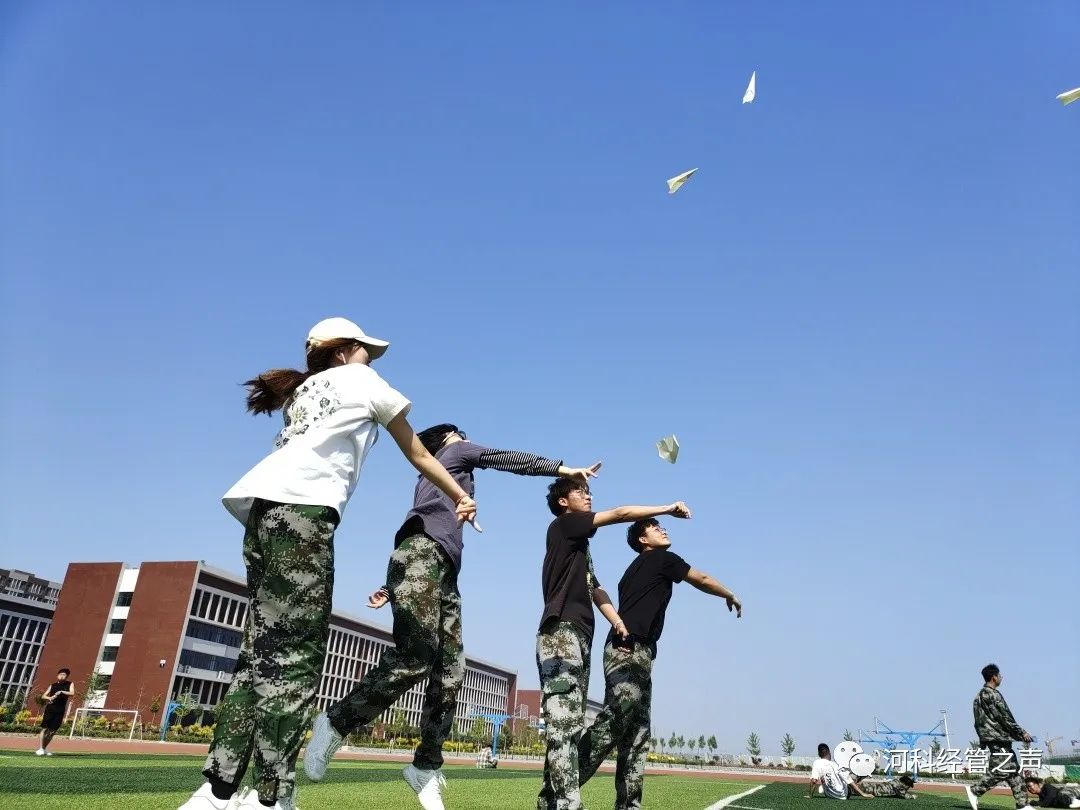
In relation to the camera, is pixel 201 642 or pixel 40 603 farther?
pixel 40 603

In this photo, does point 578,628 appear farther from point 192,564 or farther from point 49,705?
point 192,564

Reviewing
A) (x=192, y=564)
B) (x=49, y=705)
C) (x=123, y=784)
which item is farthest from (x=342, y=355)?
(x=192, y=564)

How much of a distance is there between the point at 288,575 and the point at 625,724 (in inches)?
118

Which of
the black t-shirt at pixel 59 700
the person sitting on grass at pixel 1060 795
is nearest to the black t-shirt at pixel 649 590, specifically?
the person sitting on grass at pixel 1060 795

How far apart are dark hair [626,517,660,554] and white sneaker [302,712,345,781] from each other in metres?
2.67

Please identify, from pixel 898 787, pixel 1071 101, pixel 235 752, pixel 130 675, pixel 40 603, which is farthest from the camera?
pixel 40 603

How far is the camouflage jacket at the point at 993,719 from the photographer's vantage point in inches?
390

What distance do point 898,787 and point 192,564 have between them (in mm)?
83793

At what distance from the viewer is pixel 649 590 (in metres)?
5.41

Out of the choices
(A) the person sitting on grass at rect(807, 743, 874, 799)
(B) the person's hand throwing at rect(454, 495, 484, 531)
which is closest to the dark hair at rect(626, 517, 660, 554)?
(B) the person's hand throwing at rect(454, 495, 484, 531)

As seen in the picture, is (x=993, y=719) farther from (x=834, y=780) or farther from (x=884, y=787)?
(x=884, y=787)

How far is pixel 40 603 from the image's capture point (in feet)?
306

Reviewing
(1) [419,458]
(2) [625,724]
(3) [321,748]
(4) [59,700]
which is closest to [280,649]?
(1) [419,458]

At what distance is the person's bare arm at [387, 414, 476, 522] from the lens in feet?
11.0
